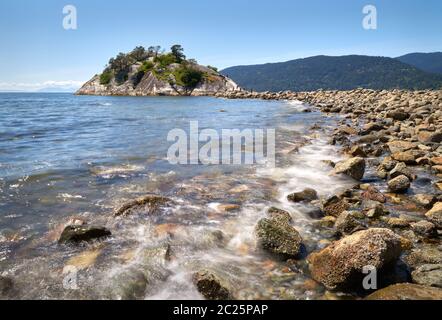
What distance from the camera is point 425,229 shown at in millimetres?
6574

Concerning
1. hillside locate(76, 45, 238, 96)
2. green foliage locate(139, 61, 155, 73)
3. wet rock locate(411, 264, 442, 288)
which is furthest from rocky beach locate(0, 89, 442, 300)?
green foliage locate(139, 61, 155, 73)

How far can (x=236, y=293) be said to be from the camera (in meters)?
4.93

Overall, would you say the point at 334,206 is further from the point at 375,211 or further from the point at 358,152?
the point at 358,152

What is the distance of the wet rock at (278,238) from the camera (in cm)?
597

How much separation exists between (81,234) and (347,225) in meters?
5.35

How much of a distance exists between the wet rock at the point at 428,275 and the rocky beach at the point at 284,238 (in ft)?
0.04

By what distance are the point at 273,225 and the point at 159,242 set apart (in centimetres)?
228

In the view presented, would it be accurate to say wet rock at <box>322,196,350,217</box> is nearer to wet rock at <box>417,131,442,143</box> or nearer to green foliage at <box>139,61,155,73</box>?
Answer: wet rock at <box>417,131,442,143</box>

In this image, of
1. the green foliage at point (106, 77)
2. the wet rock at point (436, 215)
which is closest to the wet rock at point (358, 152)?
the wet rock at point (436, 215)

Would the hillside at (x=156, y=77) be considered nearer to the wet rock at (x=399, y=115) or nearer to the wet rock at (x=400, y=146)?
the wet rock at (x=399, y=115)

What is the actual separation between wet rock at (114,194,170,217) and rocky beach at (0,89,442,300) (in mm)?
27

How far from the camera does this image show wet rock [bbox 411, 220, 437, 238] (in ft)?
21.4
